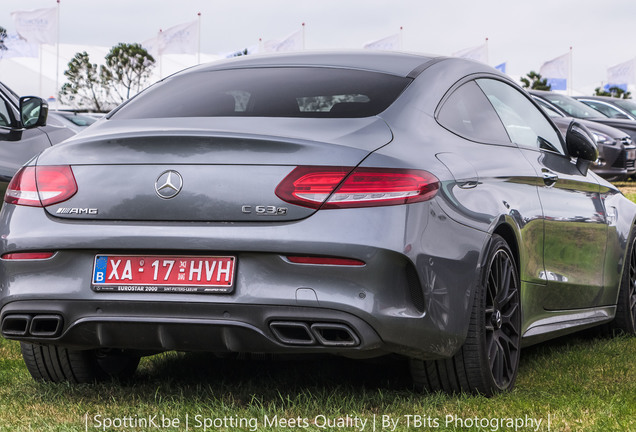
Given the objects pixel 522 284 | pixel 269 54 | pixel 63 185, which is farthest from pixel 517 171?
pixel 63 185

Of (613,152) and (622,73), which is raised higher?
(622,73)

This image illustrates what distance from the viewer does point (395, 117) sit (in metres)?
3.92

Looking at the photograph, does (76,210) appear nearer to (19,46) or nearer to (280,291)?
(280,291)

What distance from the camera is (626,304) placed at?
236 inches

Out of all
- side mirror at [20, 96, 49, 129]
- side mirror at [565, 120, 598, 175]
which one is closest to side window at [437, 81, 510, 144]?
side mirror at [565, 120, 598, 175]

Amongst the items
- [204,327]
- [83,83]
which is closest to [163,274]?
[204,327]

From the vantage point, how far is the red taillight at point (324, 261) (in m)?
3.52

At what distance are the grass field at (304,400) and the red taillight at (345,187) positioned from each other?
768 millimetres

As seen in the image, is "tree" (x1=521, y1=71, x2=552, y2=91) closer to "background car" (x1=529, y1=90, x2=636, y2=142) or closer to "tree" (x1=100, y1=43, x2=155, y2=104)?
"tree" (x1=100, y1=43, x2=155, y2=104)

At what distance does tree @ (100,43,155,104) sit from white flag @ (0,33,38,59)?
212 inches

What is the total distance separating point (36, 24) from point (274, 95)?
4050 cm

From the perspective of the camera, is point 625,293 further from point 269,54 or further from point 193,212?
point 193,212

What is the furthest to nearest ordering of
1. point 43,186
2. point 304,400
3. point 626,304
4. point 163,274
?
point 626,304, point 304,400, point 43,186, point 163,274

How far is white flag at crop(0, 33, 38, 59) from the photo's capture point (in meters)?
43.1
